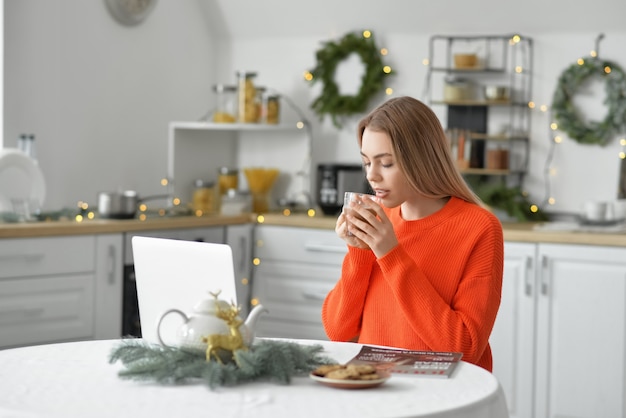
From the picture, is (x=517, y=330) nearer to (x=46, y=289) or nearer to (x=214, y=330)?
(x=46, y=289)

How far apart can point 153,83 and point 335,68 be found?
85 centimetres

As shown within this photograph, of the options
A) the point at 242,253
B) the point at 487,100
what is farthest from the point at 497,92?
the point at 242,253

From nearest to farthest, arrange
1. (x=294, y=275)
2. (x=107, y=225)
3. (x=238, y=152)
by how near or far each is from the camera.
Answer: (x=107, y=225) → (x=294, y=275) → (x=238, y=152)

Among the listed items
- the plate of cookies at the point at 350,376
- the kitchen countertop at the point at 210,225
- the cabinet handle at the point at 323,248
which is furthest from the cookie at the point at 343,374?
the cabinet handle at the point at 323,248

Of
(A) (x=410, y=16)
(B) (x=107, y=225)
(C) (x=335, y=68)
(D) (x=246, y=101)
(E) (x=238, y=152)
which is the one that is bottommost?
(B) (x=107, y=225)

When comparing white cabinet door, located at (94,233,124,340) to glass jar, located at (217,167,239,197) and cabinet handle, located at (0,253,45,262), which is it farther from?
glass jar, located at (217,167,239,197)

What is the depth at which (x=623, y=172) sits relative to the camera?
4023 mm

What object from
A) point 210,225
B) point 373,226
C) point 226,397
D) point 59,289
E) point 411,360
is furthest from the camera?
point 210,225

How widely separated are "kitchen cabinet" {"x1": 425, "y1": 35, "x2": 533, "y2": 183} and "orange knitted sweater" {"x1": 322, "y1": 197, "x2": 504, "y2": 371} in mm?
1982

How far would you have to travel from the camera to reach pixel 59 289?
11.3 ft

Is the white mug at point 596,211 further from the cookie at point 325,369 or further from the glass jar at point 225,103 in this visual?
the cookie at point 325,369

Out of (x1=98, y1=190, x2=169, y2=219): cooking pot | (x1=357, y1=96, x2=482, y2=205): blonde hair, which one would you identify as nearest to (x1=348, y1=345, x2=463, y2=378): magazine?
(x1=357, y1=96, x2=482, y2=205): blonde hair

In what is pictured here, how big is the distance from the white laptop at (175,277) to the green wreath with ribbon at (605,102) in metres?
2.66

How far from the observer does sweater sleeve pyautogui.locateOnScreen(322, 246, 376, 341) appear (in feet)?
7.29
